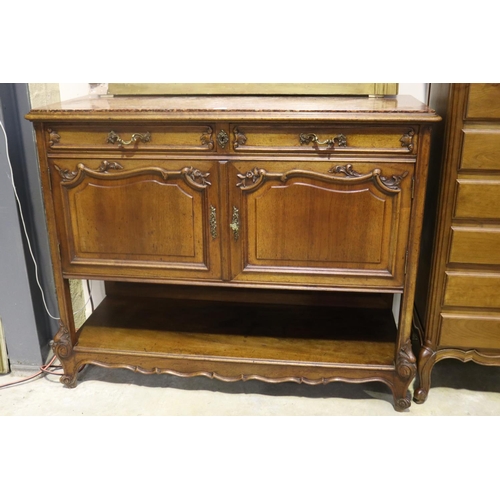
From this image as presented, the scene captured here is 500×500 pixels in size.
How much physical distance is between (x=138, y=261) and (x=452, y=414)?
1256mm

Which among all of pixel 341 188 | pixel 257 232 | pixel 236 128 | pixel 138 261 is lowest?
pixel 138 261

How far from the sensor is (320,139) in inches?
67.7

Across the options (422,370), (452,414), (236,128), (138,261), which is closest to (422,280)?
(422,370)

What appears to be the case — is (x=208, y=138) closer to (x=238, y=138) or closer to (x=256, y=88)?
(x=238, y=138)

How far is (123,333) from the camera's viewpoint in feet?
7.11

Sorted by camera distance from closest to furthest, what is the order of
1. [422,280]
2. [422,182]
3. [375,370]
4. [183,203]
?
[422,182], [183,203], [375,370], [422,280]

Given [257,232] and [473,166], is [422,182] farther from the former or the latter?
[257,232]

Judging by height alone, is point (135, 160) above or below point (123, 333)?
above

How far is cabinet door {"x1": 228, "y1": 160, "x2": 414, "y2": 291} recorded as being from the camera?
1744mm

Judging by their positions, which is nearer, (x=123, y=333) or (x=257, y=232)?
(x=257, y=232)

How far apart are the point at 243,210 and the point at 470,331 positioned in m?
0.90

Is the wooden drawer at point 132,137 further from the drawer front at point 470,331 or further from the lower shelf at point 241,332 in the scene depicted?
the drawer front at point 470,331

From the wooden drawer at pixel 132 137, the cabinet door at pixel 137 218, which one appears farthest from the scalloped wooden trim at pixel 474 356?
the wooden drawer at pixel 132 137

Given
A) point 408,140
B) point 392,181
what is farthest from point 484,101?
point 392,181
